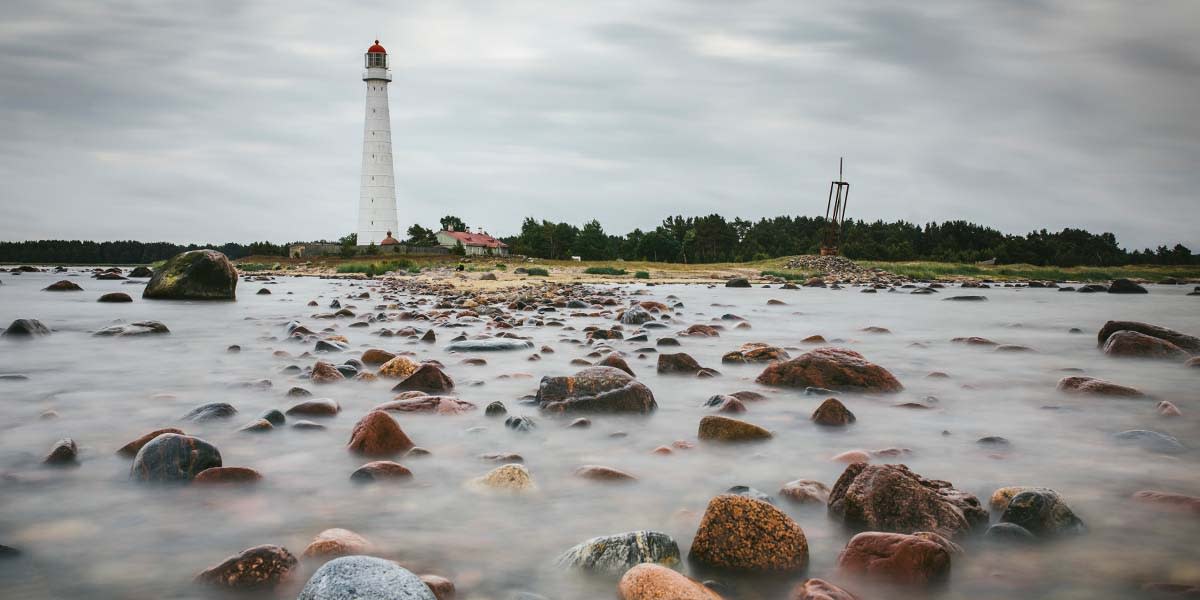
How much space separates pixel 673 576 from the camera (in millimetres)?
1777

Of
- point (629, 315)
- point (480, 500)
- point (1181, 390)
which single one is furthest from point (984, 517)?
point (629, 315)

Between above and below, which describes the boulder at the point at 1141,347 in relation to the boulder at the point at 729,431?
above

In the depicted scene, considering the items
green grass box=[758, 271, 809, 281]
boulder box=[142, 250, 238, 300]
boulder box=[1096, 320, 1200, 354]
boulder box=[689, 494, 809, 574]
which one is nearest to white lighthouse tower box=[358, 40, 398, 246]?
green grass box=[758, 271, 809, 281]

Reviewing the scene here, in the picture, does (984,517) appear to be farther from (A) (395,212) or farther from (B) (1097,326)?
(A) (395,212)

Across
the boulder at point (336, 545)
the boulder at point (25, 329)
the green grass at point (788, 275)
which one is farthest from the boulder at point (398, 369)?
the green grass at point (788, 275)

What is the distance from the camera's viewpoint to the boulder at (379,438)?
333 cm

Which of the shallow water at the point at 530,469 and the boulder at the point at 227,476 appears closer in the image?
the shallow water at the point at 530,469

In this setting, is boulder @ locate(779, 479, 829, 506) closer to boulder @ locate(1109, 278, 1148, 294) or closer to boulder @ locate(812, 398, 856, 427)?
boulder @ locate(812, 398, 856, 427)

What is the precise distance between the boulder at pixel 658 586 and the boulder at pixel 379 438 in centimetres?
183

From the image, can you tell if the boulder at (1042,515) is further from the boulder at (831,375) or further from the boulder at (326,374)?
the boulder at (326,374)

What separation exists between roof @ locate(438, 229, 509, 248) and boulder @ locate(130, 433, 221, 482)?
8536 centimetres

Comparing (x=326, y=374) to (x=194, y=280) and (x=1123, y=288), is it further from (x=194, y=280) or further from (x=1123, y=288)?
(x=1123, y=288)

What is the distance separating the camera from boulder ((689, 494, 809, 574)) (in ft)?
6.79

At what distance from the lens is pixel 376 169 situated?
59938mm
